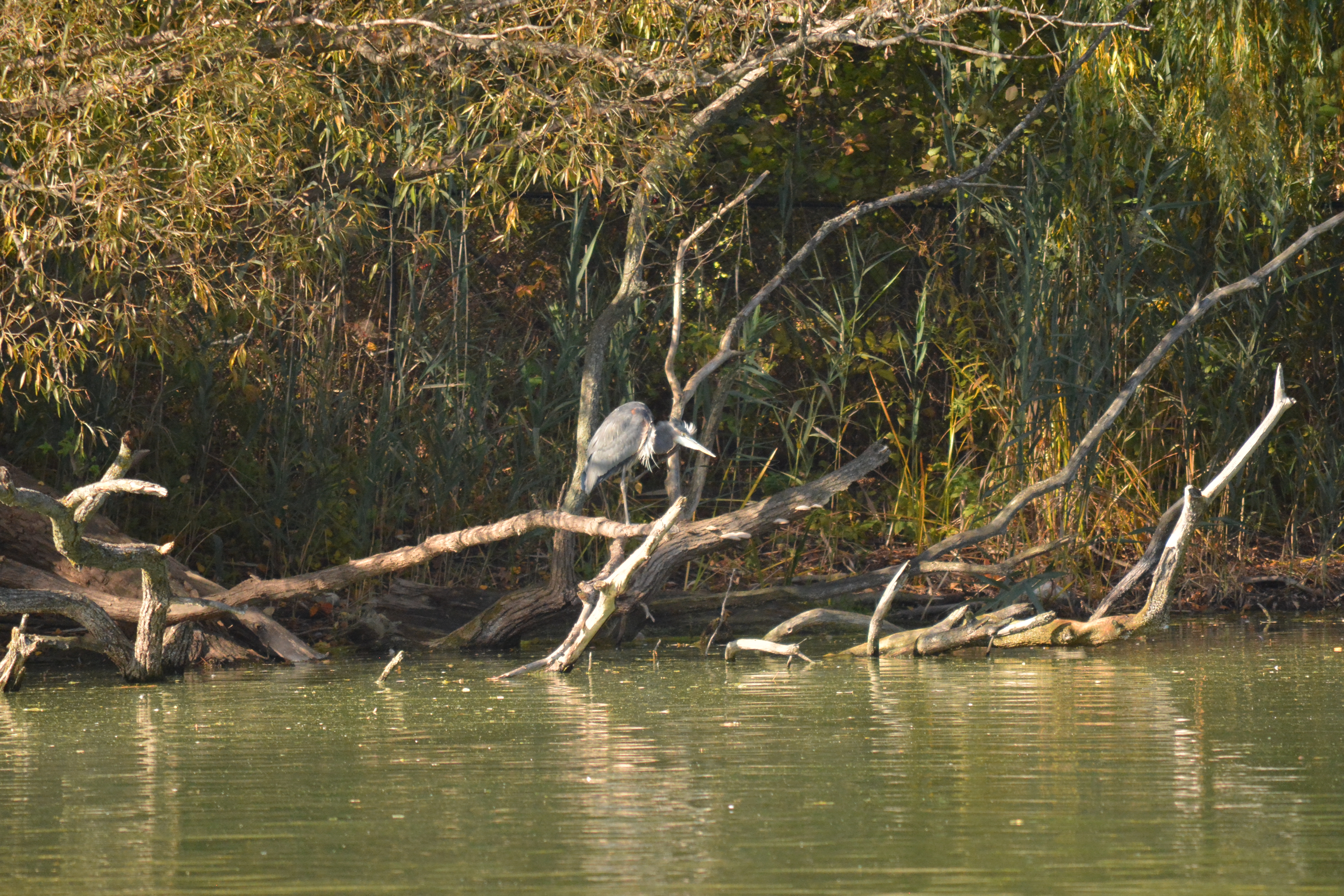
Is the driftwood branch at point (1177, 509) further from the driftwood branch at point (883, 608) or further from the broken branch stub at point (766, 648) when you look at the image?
the broken branch stub at point (766, 648)

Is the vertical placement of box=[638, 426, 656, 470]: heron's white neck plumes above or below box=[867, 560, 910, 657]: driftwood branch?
above

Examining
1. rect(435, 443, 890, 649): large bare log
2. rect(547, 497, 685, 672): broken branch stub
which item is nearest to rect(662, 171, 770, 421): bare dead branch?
rect(435, 443, 890, 649): large bare log

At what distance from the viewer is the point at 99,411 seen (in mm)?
9195

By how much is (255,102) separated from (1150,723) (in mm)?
4367

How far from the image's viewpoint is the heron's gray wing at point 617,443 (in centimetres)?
883

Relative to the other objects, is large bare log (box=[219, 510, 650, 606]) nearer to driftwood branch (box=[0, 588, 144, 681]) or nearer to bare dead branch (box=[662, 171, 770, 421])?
driftwood branch (box=[0, 588, 144, 681])

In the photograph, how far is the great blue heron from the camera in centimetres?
883

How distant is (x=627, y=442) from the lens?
8812 millimetres

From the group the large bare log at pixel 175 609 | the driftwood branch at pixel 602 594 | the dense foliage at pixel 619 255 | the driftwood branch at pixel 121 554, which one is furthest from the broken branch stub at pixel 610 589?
the dense foliage at pixel 619 255

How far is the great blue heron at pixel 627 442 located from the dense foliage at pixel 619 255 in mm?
853

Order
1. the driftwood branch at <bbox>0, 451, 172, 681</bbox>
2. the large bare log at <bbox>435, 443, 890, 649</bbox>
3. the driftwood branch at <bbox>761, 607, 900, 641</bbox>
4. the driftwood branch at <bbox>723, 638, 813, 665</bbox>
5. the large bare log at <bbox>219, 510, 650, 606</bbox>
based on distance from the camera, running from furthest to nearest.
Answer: the large bare log at <bbox>435, 443, 890, 649</bbox> < the driftwood branch at <bbox>761, 607, 900, 641</bbox> < the driftwood branch at <bbox>723, 638, 813, 665</bbox> < the large bare log at <bbox>219, 510, 650, 606</bbox> < the driftwood branch at <bbox>0, 451, 172, 681</bbox>

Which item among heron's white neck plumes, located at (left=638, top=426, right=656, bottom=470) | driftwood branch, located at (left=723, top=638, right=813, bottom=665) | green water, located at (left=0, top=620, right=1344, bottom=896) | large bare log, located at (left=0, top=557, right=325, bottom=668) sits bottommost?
green water, located at (left=0, top=620, right=1344, bottom=896)

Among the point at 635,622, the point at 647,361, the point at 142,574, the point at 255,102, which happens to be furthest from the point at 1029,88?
the point at 142,574

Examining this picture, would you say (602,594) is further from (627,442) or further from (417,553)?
(627,442)
